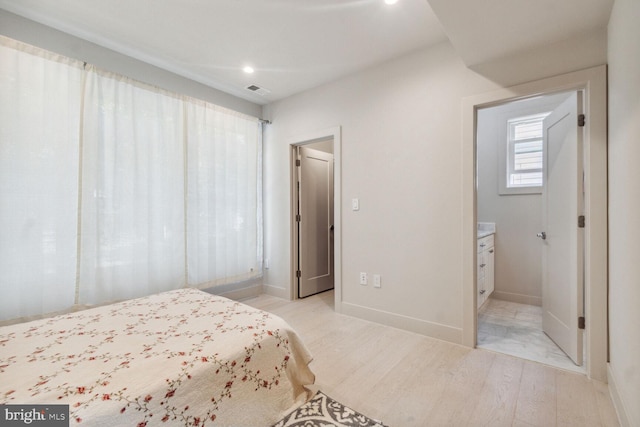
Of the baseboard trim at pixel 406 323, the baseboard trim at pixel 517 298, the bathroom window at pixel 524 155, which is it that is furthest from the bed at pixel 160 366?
the bathroom window at pixel 524 155

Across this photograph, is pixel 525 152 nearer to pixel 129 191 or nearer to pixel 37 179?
pixel 129 191

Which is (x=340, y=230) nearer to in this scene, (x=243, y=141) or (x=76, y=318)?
(x=243, y=141)

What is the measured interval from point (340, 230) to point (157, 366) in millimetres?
2215

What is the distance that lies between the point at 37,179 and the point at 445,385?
3.27 meters

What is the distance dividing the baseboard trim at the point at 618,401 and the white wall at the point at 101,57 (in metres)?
4.17

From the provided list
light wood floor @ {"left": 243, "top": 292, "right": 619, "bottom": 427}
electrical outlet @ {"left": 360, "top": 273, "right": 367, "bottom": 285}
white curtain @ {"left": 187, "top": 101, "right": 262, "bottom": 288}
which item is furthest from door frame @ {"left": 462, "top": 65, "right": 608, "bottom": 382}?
white curtain @ {"left": 187, "top": 101, "right": 262, "bottom": 288}

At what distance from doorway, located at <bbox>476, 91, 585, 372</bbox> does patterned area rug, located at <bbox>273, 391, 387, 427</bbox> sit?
139cm

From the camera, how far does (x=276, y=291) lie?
3.78m

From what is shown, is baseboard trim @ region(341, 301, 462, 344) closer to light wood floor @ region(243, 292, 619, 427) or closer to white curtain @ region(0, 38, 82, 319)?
light wood floor @ region(243, 292, 619, 427)

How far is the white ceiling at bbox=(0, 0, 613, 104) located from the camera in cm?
172

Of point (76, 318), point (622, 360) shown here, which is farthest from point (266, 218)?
point (622, 360)

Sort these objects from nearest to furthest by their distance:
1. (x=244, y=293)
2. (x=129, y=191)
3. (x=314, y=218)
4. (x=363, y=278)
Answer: (x=129, y=191)
(x=363, y=278)
(x=244, y=293)
(x=314, y=218)

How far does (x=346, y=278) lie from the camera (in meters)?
3.07

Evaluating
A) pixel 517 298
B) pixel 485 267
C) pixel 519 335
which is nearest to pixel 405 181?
pixel 485 267
